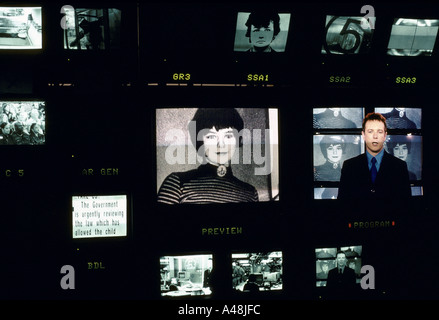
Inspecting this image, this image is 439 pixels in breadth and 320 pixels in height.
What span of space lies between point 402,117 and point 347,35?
2.54 feet

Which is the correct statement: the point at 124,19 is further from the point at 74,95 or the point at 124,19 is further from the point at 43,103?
the point at 43,103

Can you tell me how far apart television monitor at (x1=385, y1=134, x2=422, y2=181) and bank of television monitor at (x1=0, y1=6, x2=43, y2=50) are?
270cm

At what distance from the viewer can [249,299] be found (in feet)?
9.28

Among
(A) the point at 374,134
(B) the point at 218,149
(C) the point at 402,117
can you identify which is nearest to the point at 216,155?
(B) the point at 218,149

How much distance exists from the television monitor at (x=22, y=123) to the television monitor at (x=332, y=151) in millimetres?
2006

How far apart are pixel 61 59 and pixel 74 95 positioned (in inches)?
10.5

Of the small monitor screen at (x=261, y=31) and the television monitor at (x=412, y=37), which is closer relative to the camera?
the small monitor screen at (x=261, y=31)

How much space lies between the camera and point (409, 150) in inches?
114

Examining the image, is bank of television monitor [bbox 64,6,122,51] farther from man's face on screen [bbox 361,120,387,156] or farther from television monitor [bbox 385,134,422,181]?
television monitor [bbox 385,134,422,181]

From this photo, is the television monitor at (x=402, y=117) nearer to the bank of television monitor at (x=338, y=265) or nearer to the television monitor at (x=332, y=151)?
the television monitor at (x=332, y=151)

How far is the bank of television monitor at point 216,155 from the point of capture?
2713 millimetres

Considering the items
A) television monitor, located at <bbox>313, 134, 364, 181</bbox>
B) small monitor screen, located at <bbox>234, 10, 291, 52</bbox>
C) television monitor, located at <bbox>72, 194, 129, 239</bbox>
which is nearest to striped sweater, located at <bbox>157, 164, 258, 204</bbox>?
television monitor, located at <bbox>72, 194, 129, 239</bbox>

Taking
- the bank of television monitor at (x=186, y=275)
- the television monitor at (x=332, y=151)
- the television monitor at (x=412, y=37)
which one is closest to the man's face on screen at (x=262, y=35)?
the television monitor at (x=332, y=151)

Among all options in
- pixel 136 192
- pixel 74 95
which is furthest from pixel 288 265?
pixel 74 95
